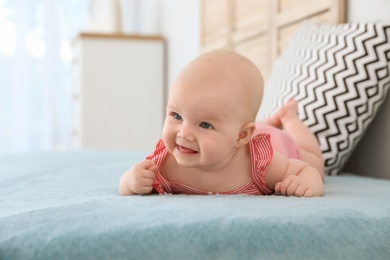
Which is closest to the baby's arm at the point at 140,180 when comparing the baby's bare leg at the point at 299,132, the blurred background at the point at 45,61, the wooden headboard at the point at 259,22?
the baby's bare leg at the point at 299,132

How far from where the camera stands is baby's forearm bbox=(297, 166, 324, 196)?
3.55ft

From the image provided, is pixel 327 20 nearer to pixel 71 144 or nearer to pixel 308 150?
pixel 308 150

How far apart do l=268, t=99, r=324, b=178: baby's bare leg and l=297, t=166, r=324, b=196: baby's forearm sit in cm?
33

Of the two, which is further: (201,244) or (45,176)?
(45,176)

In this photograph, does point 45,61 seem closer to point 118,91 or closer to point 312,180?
point 118,91

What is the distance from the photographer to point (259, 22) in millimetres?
2504

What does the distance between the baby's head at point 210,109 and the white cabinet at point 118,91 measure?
2818 mm

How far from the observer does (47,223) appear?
771mm

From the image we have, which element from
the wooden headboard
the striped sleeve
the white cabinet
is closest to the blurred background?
the white cabinet

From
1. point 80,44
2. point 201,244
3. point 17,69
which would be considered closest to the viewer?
point 201,244

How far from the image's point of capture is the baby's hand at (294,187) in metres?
1.07

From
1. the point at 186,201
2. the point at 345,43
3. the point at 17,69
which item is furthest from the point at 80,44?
the point at 186,201

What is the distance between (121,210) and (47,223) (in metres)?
0.12

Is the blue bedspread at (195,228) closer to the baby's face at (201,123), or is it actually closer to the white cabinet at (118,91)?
the baby's face at (201,123)
